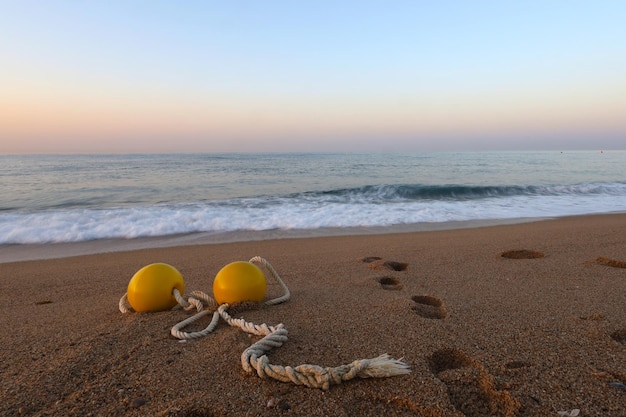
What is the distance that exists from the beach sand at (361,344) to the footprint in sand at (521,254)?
0.31 meters

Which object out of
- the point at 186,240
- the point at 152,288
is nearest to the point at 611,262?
the point at 152,288

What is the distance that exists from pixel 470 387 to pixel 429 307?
41.6 inches

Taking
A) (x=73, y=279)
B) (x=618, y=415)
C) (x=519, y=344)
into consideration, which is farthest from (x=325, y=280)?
(x=73, y=279)

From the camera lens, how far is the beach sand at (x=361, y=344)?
5.02 ft

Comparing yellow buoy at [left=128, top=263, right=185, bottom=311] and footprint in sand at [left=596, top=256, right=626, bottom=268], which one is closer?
yellow buoy at [left=128, top=263, right=185, bottom=311]

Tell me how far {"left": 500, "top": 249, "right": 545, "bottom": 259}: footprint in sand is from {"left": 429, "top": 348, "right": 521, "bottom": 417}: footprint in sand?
291 cm

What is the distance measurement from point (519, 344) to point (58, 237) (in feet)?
25.0

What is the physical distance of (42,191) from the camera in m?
13.3

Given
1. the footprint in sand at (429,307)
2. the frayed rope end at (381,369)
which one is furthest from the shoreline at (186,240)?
the frayed rope end at (381,369)

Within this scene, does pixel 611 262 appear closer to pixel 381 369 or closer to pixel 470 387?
pixel 470 387

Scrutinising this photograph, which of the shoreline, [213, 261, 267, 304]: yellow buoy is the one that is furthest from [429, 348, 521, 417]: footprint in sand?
the shoreline

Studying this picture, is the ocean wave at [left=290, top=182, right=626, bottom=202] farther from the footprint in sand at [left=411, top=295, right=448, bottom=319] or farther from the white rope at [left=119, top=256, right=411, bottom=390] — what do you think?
the white rope at [left=119, top=256, right=411, bottom=390]

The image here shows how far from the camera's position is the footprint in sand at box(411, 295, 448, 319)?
8.20ft

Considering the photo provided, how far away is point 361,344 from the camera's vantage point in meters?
2.01
